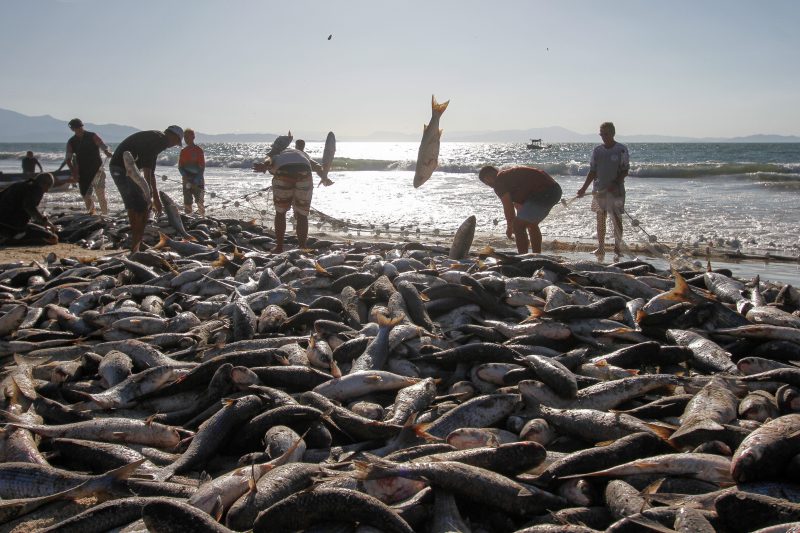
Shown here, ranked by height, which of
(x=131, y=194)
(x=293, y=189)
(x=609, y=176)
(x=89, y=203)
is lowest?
(x=89, y=203)

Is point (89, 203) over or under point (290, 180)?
under

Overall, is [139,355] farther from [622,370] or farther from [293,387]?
[622,370]

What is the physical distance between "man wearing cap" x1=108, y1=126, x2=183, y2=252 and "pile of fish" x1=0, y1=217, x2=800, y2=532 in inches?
141

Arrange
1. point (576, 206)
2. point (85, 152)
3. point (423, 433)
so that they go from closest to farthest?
1. point (423, 433)
2. point (85, 152)
3. point (576, 206)

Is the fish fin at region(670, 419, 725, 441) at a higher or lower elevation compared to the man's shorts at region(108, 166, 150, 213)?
lower

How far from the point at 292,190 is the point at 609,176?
7238 millimetres

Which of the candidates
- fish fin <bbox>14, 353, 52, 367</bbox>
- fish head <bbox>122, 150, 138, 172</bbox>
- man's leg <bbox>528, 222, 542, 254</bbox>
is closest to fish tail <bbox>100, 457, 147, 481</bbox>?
fish fin <bbox>14, 353, 52, 367</bbox>

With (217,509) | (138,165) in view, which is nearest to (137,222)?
(138,165)

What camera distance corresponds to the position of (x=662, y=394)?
568 centimetres

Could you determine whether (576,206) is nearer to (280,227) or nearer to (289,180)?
(280,227)

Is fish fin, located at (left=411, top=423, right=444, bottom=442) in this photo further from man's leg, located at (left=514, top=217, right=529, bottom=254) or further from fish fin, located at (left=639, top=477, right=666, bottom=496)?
man's leg, located at (left=514, top=217, right=529, bottom=254)

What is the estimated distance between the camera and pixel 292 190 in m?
13.0

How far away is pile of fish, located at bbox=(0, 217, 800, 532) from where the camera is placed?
3.72m

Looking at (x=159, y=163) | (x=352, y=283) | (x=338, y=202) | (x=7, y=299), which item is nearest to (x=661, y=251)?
(x=352, y=283)
